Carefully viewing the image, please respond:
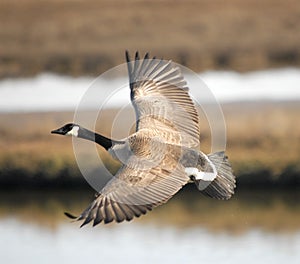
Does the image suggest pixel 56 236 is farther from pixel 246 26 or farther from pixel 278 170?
pixel 246 26

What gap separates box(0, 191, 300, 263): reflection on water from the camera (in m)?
10.4

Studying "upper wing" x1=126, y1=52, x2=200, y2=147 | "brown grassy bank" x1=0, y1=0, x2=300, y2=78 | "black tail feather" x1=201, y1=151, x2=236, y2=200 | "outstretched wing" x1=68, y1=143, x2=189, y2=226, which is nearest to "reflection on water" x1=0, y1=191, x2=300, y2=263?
"black tail feather" x1=201, y1=151, x2=236, y2=200

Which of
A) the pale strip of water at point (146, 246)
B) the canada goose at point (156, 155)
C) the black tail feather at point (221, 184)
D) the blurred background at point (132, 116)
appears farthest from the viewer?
the blurred background at point (132, 116)

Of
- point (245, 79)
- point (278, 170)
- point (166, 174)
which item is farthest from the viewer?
point (245, 79)

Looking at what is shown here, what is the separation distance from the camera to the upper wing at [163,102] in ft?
30.2

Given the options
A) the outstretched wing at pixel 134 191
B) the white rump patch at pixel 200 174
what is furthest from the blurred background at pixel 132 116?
the outstretched wing at pixel 134 191

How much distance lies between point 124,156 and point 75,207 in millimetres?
2654

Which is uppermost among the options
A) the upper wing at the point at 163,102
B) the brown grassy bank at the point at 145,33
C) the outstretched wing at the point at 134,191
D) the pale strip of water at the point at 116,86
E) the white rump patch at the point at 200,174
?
the upper wing at the point at 163,102

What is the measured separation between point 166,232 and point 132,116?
6.02 feet

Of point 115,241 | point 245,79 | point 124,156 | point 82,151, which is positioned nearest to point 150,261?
point 115,241

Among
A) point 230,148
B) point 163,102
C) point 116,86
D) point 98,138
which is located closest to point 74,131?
point 98,138

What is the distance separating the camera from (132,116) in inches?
490

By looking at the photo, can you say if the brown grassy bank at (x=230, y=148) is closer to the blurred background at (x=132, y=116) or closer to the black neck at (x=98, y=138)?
the blurred background at (x=132, y=116)

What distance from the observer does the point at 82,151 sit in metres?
12.6
